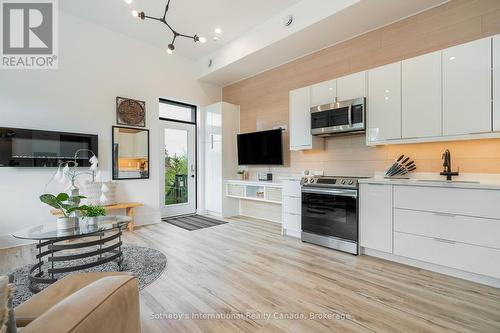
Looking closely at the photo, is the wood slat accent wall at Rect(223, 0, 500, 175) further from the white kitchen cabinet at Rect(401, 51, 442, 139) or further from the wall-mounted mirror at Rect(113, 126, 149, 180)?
the wall-mounted mirror at Rect(113, 126, 149, 180)

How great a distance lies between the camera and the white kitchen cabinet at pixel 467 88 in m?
2.35

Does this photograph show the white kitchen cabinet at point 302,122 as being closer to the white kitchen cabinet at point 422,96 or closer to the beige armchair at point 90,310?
the white kitchen cabinet at point 422,96

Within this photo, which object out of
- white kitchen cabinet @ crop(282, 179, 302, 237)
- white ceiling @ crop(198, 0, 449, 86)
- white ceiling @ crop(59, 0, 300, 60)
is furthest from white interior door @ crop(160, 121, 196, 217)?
white kitchen cabinet @ crop(282, 179, 302, 237)

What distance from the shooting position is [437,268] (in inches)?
97.2

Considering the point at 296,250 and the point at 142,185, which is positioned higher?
the point at 142,185

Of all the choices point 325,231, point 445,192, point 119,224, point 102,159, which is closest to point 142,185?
point 102,159

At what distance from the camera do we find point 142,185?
15.0 ft

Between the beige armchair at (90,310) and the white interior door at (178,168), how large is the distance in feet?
13.3

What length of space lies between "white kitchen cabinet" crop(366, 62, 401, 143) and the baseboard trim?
1426 millimetres

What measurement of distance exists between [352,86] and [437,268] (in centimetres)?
240

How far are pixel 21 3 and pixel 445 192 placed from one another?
19.7 feet

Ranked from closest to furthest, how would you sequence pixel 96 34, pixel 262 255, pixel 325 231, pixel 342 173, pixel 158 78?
pixel 262 255 < pixel 325 231 < pixel 342 173 < pixel 96 34 < pixel 158 78

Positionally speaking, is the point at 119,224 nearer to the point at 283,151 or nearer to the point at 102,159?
the point at 102,159

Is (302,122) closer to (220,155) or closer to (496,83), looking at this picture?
(220,155)
